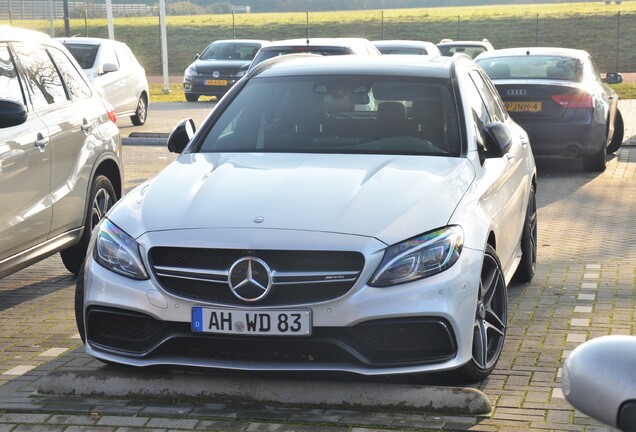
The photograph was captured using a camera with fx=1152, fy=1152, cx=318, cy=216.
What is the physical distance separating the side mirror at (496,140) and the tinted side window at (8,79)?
2.92 meters

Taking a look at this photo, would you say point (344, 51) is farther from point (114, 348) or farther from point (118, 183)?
point (114, 348)

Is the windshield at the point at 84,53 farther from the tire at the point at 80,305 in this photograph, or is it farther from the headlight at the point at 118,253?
the headlight at the point at 118,253

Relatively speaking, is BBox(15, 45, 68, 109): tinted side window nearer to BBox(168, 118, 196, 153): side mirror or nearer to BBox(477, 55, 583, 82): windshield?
BBox(168, 118, 196, 153): side mirror

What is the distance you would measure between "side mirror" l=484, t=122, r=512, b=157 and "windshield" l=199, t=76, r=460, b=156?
0.59 feet

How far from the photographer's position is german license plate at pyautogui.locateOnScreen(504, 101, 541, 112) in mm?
13641

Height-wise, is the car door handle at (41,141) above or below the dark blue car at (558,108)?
above

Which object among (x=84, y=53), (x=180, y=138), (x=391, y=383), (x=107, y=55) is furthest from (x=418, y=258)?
(x=107, y=55)

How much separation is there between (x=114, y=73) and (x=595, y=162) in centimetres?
1033

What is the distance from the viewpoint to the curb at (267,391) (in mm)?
4902

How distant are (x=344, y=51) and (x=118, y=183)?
30.5 ft

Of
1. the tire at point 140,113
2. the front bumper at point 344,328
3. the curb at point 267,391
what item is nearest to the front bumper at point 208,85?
the tire at point 140,113

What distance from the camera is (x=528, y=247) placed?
306 inches

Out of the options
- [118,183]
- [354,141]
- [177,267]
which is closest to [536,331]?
[354,141]

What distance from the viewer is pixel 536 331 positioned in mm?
6531
